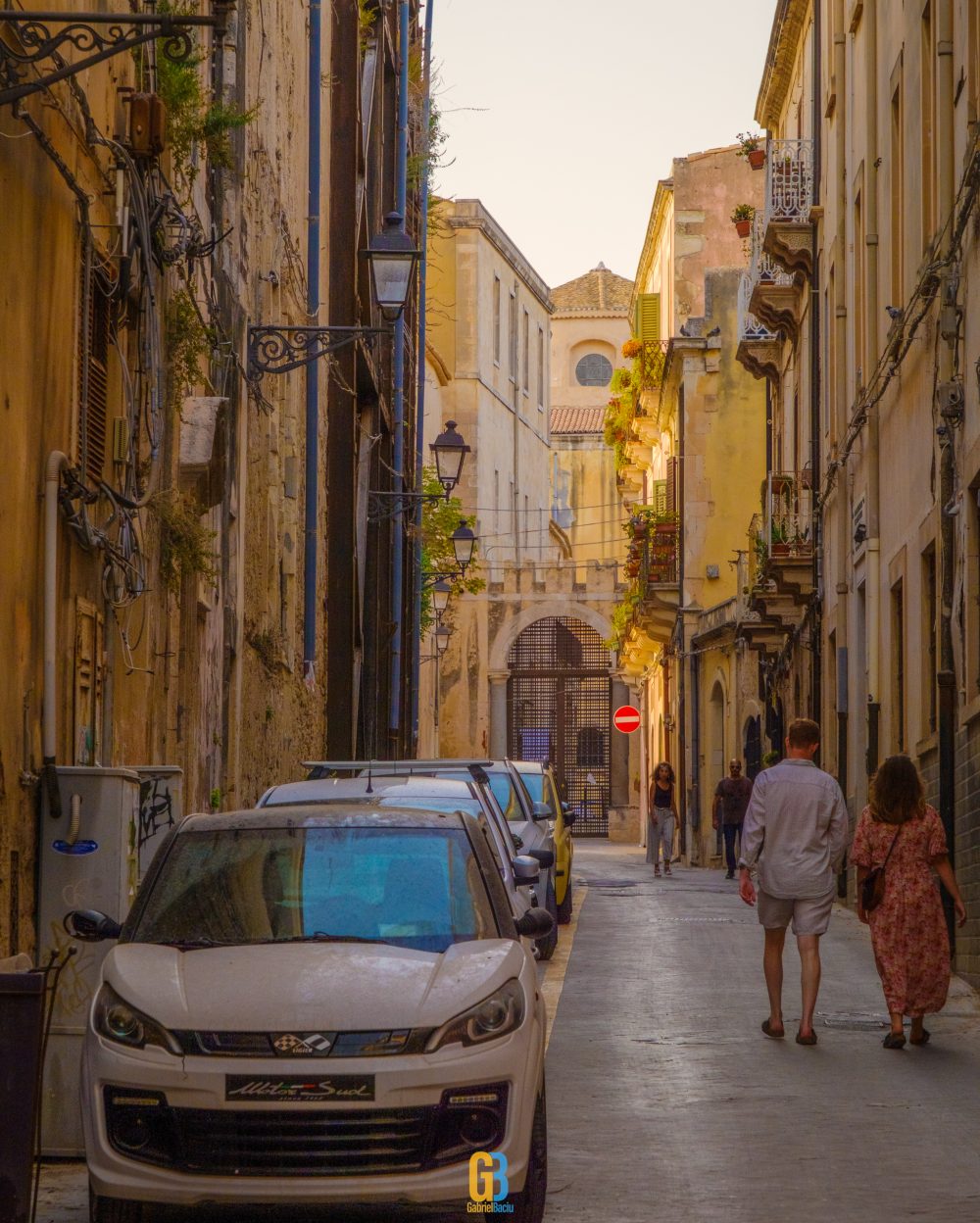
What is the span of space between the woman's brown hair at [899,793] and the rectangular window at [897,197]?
31.7 ft

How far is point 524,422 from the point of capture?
251ft

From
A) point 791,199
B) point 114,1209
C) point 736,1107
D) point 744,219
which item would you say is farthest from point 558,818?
point 744,219

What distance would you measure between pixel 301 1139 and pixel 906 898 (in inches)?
235

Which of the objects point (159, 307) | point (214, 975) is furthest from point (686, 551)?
point (214, 975)

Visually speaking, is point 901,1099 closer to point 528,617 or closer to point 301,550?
point 301,550

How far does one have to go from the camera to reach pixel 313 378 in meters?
23.3

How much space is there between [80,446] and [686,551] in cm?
3502

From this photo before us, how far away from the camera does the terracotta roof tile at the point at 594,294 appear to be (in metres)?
99.5

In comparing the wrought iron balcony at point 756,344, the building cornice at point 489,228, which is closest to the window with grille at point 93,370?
the wrought iron balcony at point 756,344

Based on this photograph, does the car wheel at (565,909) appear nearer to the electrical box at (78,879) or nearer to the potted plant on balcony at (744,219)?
the electrical box at (78,879)

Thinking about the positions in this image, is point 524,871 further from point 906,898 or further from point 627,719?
point 627,719

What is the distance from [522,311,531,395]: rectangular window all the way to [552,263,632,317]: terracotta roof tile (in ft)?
72.5

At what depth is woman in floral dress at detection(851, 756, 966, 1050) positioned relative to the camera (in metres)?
11.9

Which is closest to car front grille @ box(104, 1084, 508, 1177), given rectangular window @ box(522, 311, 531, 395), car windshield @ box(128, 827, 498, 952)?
car windshield @ box(128, 827, 498, 952)
